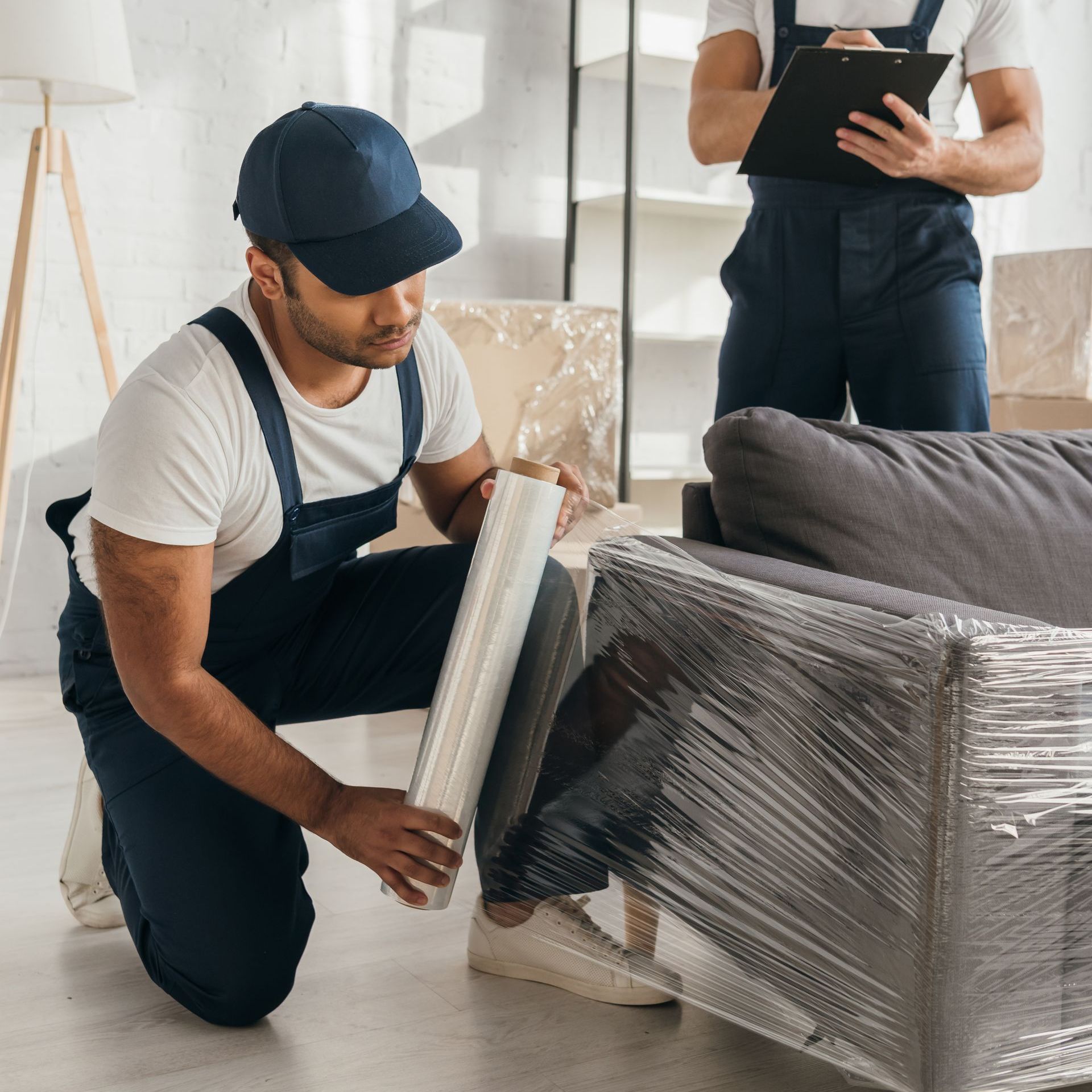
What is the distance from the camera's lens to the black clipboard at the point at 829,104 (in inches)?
62.7

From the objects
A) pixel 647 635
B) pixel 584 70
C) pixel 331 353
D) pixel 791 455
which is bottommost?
pixel 647 635

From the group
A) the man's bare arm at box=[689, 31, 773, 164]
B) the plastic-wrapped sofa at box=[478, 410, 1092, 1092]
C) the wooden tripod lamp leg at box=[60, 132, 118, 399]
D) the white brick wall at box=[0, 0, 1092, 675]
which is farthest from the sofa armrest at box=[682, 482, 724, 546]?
the white brick wall at box=[0, 0, 1092, 675]

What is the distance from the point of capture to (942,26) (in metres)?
1.79

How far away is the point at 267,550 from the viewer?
1.30m

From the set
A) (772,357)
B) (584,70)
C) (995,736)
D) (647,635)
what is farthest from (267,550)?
(584,70)

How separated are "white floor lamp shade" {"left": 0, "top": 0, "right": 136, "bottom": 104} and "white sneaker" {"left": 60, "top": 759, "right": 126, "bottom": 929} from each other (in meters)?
1.46

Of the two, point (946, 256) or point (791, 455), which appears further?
point (946, 256)

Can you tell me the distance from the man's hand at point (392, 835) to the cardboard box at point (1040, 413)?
1923 millimetres

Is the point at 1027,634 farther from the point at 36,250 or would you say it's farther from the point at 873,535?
the point at 36,250

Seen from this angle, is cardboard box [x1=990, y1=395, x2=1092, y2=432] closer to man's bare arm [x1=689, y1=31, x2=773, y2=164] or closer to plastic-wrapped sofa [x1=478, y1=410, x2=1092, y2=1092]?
man's bare arm [x1=689, y1=31, x2=773, y2=164]

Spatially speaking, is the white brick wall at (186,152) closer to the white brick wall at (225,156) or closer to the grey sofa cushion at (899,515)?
the white brick wall at (225,156)

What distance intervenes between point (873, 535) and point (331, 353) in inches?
22.6

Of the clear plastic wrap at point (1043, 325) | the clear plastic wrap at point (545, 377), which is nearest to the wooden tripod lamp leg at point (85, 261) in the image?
the clear plastic wrap at point (545, 377)

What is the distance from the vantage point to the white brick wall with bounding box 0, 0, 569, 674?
2918 mm
